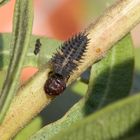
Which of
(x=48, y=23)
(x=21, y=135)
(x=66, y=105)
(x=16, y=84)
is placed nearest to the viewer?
(x=16, y=84)

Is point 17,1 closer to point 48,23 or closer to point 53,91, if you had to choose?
point 53,91

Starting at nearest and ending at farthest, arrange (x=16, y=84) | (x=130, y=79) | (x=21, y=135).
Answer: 1. (x=16, y=84)
2. (x=130, y=79)
3. (x=21, y=135)


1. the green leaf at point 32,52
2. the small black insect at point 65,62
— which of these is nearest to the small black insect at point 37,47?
the green leaf at point 32,52

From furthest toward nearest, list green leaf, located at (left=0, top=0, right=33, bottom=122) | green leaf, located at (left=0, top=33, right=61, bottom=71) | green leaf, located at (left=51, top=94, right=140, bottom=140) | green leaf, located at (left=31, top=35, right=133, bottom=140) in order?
green leaf, located at (left=0, top=33, right=61, bottom=71) < green leaf, located at (left=31, top=35, right=133, bottom=140) < green leaf, located at (left=0, top=0, right=33, bottom=122) < green leaf, located at (left=51, top=94, right=140, bottom=140)

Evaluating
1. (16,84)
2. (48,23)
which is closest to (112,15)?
(16,84)

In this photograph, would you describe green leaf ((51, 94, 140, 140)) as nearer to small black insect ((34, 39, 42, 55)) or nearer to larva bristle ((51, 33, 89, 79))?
larva bristle ((51, 33, 89, 79))

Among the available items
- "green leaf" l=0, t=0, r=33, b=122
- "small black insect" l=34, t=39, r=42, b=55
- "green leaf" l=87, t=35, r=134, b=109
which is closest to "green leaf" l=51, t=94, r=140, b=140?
"green leaf" l=0, t=0, r=33, b=122
